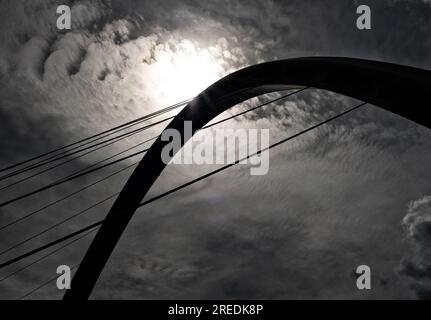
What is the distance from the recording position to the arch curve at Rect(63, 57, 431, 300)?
237 inches

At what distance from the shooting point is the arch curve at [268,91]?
6.03 m

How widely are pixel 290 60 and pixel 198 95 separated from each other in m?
4.48

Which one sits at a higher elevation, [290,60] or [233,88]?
[233,88]

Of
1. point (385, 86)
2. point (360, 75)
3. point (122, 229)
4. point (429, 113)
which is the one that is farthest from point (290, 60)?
point (122, 229)

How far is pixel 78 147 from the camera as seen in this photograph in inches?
461

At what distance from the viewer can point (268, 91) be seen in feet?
38.1
